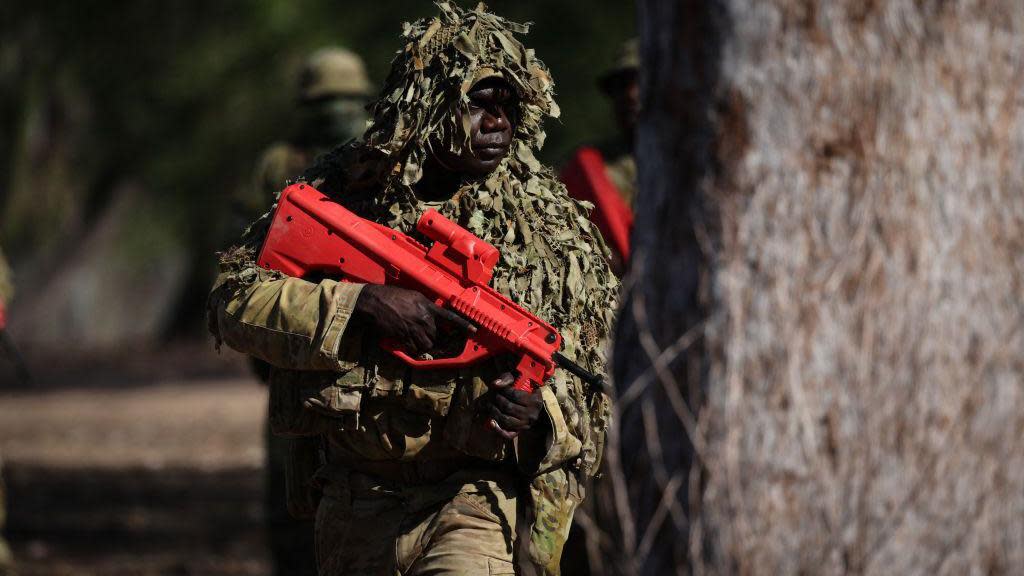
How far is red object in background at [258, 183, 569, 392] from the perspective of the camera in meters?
4.29

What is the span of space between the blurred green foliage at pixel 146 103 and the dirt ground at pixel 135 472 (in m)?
2.80

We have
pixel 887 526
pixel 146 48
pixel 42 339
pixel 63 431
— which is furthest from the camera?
pixel 42 339

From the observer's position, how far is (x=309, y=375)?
4.42 m

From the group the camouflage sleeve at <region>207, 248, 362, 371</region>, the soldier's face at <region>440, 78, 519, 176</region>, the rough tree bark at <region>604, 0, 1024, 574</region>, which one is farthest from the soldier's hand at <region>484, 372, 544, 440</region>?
the rough tree bark at <region>604, 0, 1024, 574</region>

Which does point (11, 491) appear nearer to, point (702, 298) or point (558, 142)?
point (558, 142)

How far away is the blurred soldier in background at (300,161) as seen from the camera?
7383 millimetres

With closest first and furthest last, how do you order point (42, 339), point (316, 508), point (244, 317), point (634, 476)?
point (634, 476), point (244, 317), point (316, 508), point (42, 339)

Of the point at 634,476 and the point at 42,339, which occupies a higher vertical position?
the point at 634,476

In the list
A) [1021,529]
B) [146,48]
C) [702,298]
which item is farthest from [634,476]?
[146,48]

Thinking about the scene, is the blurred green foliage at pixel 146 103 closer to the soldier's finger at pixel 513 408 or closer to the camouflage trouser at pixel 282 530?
the camouflage trouser at pixel 282 530

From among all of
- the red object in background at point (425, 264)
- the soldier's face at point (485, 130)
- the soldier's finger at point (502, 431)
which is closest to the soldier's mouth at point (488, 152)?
the soldier's face at point (485, 130)

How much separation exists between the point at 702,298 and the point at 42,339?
79.3ft

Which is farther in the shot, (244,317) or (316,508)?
(316,508)

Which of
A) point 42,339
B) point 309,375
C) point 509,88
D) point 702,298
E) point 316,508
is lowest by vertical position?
point 42,339
